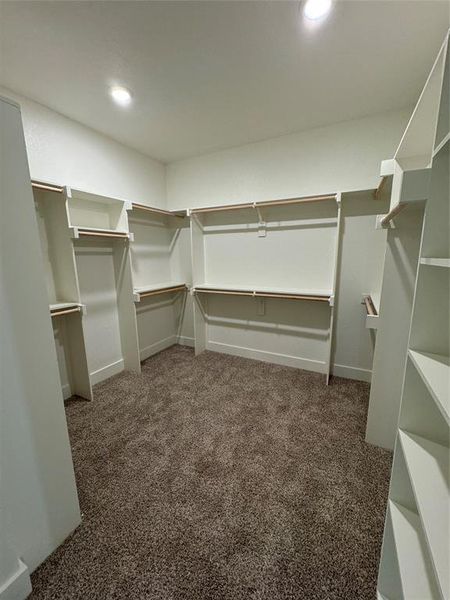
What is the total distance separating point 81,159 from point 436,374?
3.00 m

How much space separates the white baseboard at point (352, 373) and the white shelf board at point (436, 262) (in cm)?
223

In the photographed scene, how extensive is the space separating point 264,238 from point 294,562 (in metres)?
2.59

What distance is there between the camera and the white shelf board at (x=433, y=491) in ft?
1.77

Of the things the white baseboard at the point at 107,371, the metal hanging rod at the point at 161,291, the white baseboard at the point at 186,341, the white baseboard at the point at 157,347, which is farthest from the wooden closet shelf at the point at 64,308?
the white baseboard at the point at 186,341

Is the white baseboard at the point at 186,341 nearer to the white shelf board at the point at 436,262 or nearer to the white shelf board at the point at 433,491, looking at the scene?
the white shelf board at the point at 433,491

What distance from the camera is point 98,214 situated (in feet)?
8.29

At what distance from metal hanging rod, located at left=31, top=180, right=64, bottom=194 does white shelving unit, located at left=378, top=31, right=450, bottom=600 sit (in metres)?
2.28

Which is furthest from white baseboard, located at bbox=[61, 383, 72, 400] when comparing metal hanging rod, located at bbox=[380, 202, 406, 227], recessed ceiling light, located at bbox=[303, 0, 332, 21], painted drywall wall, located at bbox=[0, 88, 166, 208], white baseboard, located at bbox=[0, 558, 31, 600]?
recessed ceiling light, located at bbox=[303, 0, 332, 21]

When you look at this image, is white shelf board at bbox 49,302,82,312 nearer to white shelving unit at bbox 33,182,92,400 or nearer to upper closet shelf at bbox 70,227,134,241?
white shelving unit at bbox 33,182,92,400

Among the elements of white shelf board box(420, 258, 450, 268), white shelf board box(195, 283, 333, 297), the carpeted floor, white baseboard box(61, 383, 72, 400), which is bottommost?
the carpeted floor

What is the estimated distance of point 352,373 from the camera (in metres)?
2.64

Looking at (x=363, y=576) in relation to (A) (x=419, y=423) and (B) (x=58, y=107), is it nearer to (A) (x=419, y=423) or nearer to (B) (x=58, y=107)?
(A) (x=419, y=423)

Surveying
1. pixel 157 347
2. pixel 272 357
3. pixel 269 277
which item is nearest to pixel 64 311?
pixel 157 347

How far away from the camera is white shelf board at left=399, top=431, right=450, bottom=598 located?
540mm
